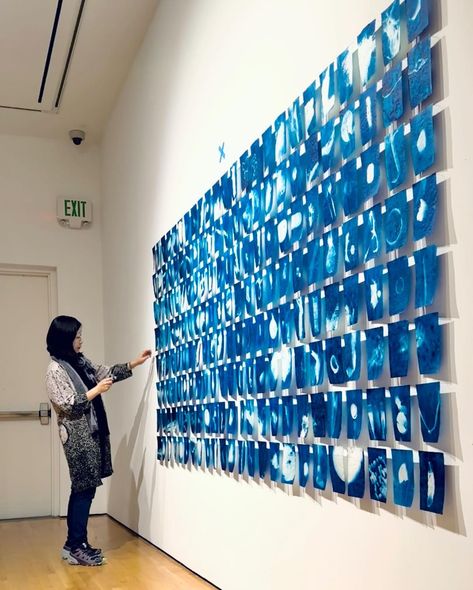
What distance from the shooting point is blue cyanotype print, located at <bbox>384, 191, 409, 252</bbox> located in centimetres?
177

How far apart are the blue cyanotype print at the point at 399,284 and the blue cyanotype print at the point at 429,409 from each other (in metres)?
0.20

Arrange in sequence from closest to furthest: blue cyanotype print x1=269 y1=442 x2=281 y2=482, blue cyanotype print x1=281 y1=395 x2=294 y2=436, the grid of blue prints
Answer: the grid of blue prints < blue cyanotype print x1=281 y1=395 x2=294 y2=436 < blue cyanotype print x1=269 y1=442 x2=281 y2=482

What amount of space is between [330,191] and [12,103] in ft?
12.9

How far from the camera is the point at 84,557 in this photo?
3746mm

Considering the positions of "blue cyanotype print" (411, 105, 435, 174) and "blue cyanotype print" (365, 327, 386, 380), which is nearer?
"blue cyanotype print" (411, 105, 435, 174)

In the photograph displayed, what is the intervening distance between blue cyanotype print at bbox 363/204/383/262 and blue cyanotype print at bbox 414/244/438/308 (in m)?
0.18

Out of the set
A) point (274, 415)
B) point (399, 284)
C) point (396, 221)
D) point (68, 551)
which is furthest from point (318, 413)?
point (68, 551)

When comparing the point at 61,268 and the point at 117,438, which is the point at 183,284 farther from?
the point at 61,268

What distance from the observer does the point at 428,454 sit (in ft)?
5.43

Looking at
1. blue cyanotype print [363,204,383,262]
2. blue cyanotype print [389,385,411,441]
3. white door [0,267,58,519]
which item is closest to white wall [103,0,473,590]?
blue cyanotype print [389,385,411,441]

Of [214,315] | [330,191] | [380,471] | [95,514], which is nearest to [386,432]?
[380,471]

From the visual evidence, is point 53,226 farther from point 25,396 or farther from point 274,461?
point 274,461

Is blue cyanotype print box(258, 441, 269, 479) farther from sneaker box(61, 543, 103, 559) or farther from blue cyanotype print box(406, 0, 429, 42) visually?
sneaker box(61, 543, 103, 559)

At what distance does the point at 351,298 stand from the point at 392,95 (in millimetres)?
539
